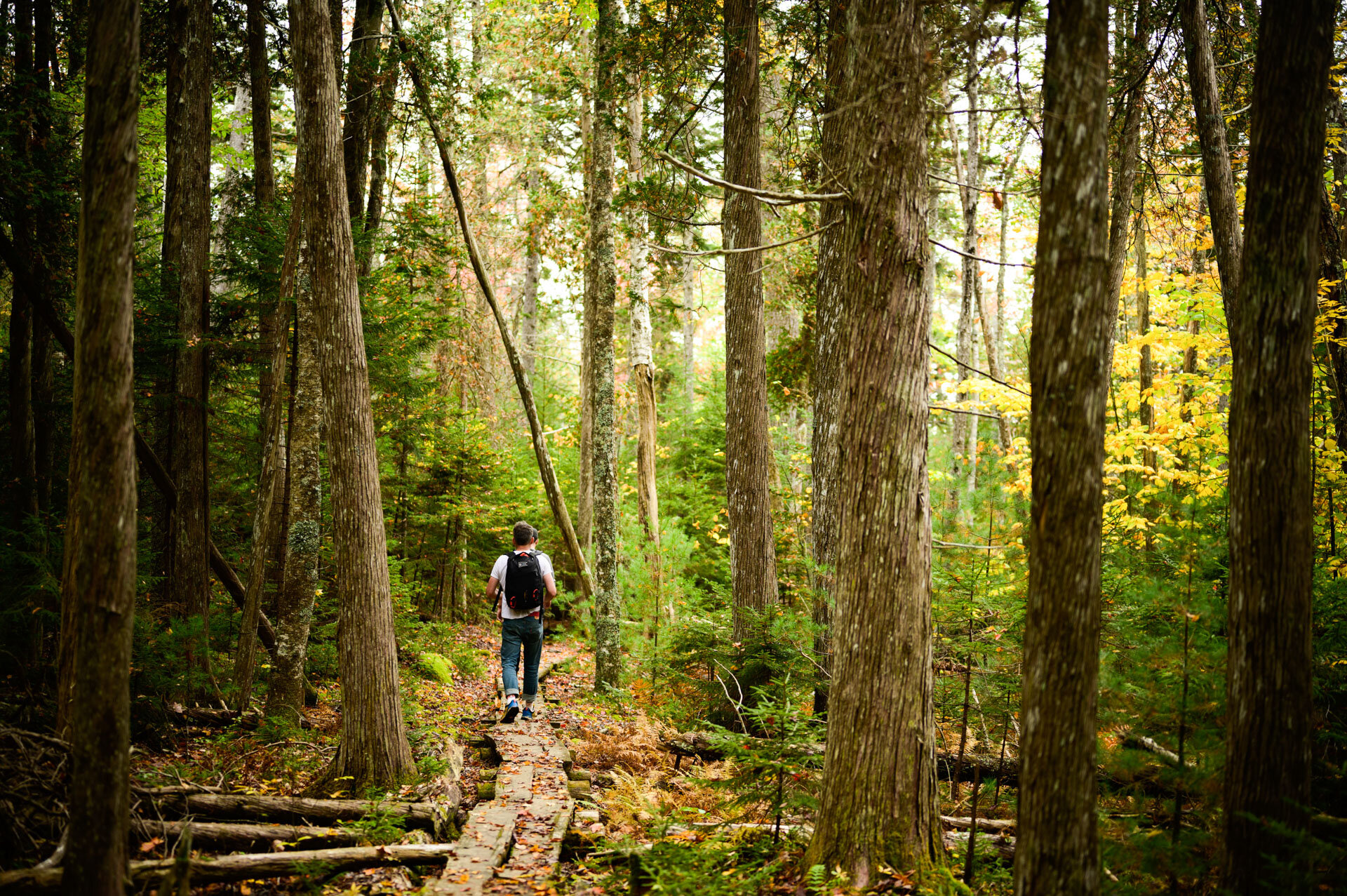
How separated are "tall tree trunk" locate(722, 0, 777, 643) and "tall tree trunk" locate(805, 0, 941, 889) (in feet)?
14.1

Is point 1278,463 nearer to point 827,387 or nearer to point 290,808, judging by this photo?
point 827,387

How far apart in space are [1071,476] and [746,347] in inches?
242

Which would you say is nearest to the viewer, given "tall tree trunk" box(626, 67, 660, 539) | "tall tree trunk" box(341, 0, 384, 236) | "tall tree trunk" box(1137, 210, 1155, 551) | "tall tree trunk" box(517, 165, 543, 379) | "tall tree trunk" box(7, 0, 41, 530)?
"tall tree trunk" box(7, 0, 41, 530)

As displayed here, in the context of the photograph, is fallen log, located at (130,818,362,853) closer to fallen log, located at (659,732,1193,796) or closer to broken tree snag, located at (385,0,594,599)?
fallen log, located at (659,732,1193,796)

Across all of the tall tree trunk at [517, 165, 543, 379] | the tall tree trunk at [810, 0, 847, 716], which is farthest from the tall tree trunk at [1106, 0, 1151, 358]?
the tall tree trunk at [517, 165, 543, 379]

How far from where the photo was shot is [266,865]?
4551 millimetres

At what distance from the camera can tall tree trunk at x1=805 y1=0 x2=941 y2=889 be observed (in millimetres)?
4645

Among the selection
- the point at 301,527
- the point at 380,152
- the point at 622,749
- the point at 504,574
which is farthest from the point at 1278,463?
the point at 380,152

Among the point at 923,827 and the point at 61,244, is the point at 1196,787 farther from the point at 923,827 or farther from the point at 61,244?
the point at 61,244

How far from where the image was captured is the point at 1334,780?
4734 mm

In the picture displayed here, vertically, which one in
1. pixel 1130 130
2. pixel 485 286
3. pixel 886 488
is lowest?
pixel 886 488

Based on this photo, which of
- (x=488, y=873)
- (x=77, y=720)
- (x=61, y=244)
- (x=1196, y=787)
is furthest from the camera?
(x=61, y=244)

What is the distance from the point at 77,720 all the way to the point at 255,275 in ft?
26.7

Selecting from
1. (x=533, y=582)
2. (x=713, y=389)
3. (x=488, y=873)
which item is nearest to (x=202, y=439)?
(x=533, y=582)
